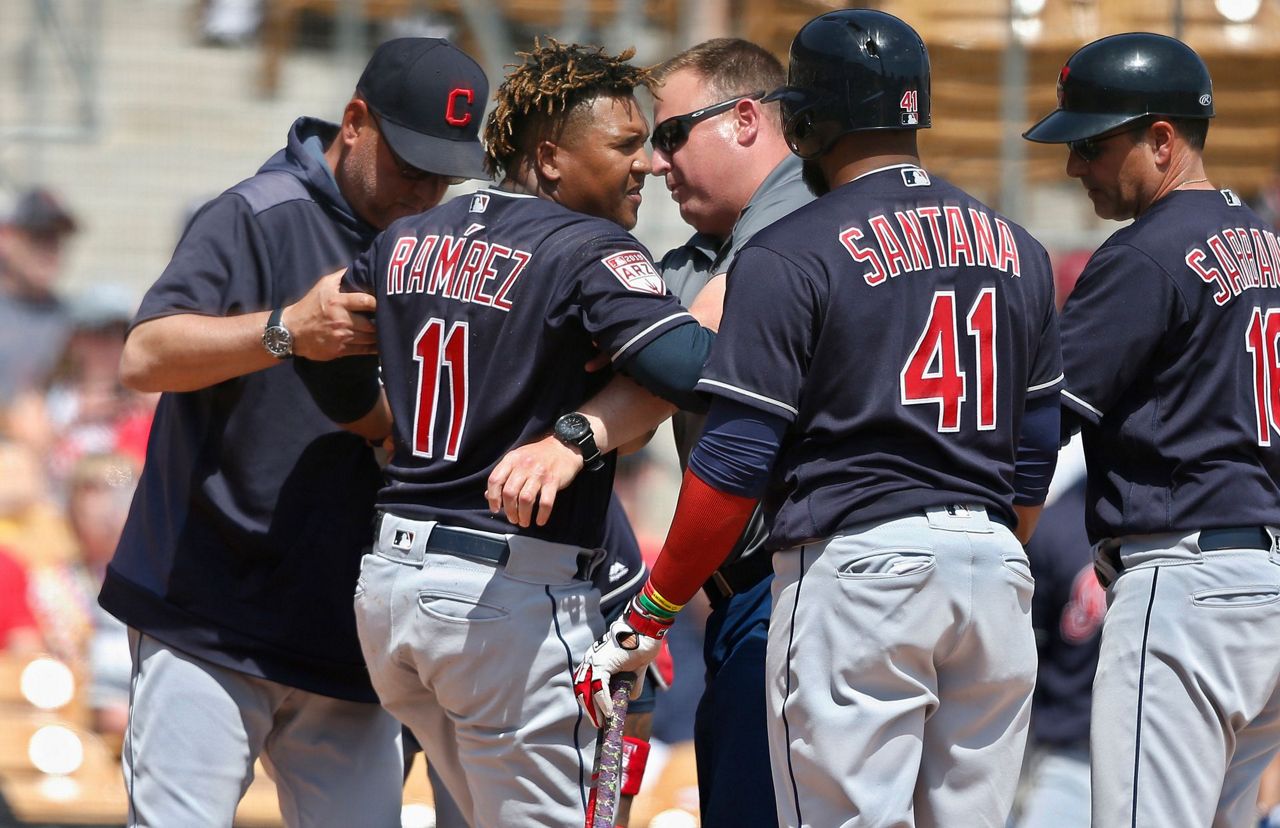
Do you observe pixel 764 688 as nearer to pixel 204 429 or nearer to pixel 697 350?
pixel 697 350

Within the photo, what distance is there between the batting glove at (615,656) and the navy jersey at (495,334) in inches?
9.5

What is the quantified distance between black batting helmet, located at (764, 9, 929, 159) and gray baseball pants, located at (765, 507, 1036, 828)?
757 millimetres

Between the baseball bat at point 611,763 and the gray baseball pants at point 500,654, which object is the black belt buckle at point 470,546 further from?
the baseball bat at point 611,763

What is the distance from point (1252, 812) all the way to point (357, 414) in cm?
213

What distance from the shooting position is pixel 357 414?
3.36 metres

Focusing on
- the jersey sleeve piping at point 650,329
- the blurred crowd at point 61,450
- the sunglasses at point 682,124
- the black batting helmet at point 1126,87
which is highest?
the black batting helmet at point 1126,87

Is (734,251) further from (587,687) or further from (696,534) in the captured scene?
(587,687)

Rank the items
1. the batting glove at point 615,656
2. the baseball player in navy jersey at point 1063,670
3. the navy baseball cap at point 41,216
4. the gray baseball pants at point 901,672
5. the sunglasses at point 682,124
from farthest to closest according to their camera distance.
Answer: the navy baseball cap at point 41,216 → the baseball player in navy jersey at point 1063,670 → the sunglasses at point 682,124 → the batting glove at point 615,656 → the gray baseball pants at point 901,672

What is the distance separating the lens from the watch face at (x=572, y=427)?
2.96m

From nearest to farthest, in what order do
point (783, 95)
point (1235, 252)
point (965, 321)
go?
point (965, 321) < point (783, 95) < point (1235, 252)

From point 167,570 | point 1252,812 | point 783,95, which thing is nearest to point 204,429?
point 167,570

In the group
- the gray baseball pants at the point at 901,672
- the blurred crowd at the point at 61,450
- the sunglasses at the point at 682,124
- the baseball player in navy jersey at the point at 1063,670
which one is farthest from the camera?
the blurred crowd at the point at 61,450

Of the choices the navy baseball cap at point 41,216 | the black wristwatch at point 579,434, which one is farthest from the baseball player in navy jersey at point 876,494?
the navy baseball cap at point 41,216

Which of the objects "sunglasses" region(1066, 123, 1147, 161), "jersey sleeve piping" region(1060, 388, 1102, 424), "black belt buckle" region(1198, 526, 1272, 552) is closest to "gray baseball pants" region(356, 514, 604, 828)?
"jersey sleeve piping" region(1060, 388, 1102, 424)
